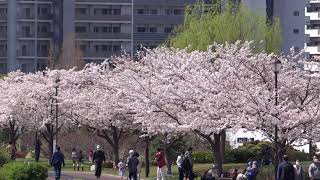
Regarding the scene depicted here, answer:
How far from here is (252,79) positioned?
3909 cm

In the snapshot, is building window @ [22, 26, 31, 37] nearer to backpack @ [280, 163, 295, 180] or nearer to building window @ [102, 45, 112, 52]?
building window @ [102, 45, 112, 52]

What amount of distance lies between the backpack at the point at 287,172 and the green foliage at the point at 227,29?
106ft

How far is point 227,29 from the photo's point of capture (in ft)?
221

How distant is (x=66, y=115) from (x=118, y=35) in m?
60.6

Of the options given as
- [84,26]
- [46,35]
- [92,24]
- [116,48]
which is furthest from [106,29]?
[46,35]

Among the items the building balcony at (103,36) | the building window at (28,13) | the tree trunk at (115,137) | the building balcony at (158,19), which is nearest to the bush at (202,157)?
the tree trunk at (115,137)

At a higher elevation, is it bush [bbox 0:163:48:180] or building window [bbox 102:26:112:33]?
building window [bbox 102:26:112:33]

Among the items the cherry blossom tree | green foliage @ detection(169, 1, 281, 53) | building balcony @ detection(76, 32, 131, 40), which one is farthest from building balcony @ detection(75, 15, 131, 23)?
the cherry blossom tree

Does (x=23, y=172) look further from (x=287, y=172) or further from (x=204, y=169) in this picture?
(x=204, y=169)

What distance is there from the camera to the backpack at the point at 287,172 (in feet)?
102

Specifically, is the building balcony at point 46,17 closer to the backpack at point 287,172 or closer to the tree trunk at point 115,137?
the tree trunk at point 115,137

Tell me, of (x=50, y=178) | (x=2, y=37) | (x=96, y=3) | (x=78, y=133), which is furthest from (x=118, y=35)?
(x=50, y=178)

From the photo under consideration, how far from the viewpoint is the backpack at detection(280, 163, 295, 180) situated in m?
31.1

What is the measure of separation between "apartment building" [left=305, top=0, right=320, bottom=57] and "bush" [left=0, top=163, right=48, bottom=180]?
83877 mm
